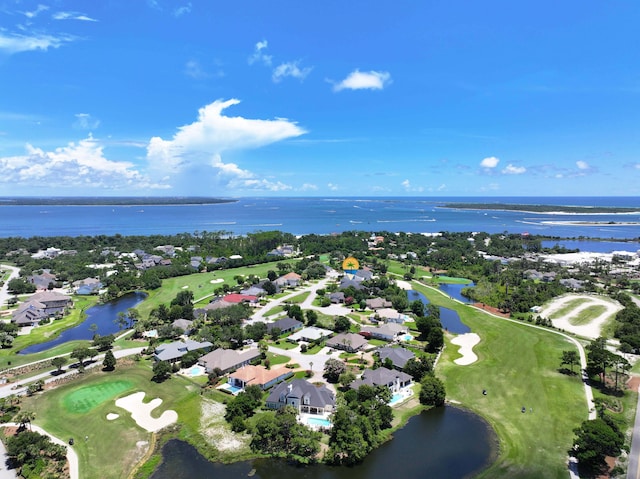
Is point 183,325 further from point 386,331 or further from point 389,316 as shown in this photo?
point 389,316

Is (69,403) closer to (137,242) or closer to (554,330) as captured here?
(554,330)

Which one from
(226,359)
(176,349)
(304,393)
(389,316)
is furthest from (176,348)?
(389,316)

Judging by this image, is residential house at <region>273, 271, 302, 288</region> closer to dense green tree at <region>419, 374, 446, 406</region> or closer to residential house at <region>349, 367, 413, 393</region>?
residential house at <region>349, 367, 413, 393</region>

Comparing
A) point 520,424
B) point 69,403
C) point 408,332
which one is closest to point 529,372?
point 520,424

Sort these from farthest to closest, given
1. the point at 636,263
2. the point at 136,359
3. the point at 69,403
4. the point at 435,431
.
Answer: the point at 636,263
the point at 136,359
the point at 69,403
the point at 435,431

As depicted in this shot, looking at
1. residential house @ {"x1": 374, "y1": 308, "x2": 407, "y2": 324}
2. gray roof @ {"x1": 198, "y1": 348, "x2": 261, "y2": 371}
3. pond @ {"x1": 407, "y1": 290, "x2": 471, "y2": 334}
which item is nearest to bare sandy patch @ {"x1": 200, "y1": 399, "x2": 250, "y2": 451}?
gray roof @ {"x1": 198, "y1": 348, "x2": 261, "y2": 371}

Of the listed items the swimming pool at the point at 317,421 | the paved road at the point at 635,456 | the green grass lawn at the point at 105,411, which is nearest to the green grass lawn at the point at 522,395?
the paved road at the point at 635,456
